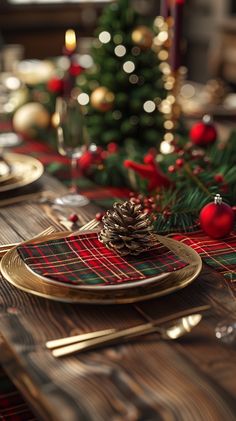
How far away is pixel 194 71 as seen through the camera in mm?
5020

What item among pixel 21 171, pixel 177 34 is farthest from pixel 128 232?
pixel 177 34

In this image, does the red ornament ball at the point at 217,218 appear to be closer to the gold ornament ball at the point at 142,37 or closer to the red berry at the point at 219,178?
the red berry at the point at 219,178

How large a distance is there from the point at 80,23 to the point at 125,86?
3088 millimetres

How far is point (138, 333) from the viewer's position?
2.70 feet

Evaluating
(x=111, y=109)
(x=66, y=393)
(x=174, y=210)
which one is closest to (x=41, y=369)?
(x=66, y=393)

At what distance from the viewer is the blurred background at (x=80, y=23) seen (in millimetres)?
4430

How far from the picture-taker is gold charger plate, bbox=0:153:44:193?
139cm

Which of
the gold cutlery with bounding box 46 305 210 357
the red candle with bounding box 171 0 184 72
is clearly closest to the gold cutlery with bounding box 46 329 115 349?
the gold cutlery with bounding box 46 305 210 357

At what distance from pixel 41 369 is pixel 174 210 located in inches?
20.7

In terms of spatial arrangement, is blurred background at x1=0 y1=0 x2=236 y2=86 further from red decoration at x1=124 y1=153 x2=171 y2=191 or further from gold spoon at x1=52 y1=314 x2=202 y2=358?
gold spoon at x1=52 y1=314 x2=202 y2=358

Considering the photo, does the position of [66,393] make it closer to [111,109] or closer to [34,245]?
[34,245]

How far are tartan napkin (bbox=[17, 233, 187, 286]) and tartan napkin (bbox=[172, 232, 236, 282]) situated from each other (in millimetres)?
92

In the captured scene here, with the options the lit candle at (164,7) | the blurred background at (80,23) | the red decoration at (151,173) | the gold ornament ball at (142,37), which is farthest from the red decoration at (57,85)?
the blurred background at (80,23)

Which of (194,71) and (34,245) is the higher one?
(34,245)
